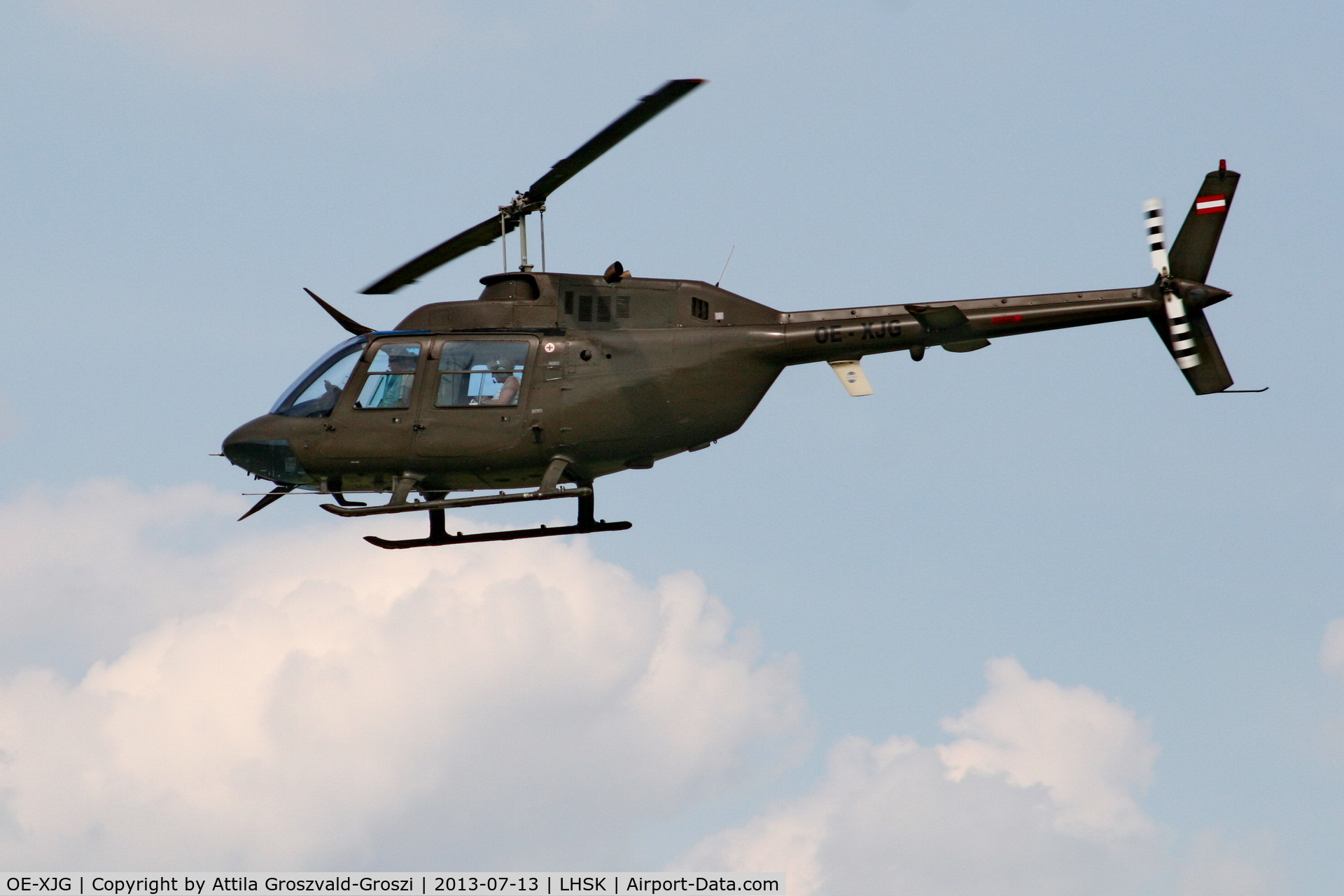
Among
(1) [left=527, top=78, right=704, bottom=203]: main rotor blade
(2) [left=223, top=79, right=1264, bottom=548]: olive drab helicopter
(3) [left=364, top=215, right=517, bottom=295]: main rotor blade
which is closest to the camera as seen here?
(1) [left=527, top=78, right=704, bottom=203]: main rotor blade

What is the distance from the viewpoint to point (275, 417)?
28.1 metres

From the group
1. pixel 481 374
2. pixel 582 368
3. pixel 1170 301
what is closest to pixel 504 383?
pixel 481 374

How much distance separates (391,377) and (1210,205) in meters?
13.4

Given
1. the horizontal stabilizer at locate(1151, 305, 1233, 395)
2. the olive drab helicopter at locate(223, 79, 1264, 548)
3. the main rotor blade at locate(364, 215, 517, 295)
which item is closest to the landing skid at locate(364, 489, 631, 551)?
the olive drab helicopter at locate(223, 79, 1264, 548)

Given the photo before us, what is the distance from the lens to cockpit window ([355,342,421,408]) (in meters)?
27.4

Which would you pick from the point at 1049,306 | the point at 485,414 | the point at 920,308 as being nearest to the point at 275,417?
the point at 485,414

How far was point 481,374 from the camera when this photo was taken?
27266 millimetres

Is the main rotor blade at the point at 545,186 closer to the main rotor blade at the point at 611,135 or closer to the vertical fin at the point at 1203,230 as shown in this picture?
the main rotor blade at the point at 611,135

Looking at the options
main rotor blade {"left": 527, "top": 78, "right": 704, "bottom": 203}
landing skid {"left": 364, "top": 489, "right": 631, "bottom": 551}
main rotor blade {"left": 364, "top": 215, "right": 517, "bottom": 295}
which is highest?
main rotor blade {"left": 527, "top": 78, "right": 704, "bottom": 203}

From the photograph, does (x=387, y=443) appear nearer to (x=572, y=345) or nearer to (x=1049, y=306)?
(x=572, y=345)

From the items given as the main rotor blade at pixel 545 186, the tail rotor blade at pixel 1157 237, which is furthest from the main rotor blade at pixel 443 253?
the tail rotor blade at pixel 1157 237

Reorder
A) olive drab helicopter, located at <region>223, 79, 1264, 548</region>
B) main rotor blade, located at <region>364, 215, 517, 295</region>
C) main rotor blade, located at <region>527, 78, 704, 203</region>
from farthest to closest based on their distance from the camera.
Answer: main rotor blade, located at <region>364, 215, 517, 295</region>, olive drab helicopter, located at <region>223, 79, 1264, 548</region>, main rotor blade, located at <region>527, 78, 704, 203</region>

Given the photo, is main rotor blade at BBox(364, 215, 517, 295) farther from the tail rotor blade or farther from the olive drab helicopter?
the tail rotor blade

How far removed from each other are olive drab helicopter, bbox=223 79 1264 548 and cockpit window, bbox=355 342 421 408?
25 mm
